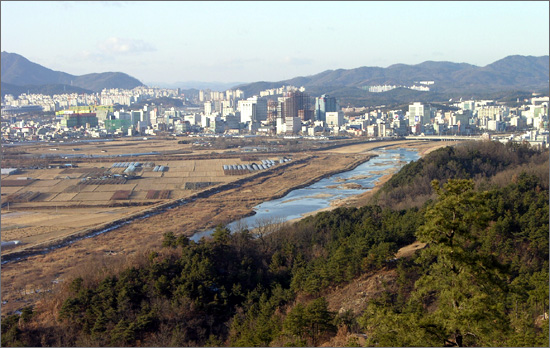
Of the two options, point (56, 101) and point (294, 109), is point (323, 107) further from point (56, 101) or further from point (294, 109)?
point (56, 101)

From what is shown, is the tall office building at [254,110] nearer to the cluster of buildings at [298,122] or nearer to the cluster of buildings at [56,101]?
the cluster of buildings at [298,122]

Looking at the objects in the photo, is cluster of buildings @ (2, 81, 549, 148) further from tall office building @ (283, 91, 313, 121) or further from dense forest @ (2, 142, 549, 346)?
dense forest @ (2, 142, 549, 346)

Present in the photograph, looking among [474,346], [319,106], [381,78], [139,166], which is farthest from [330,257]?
[381,78]

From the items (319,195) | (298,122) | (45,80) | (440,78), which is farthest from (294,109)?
(45,80)

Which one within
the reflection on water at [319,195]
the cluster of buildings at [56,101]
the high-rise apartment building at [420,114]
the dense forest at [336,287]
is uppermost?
the cluster of buildings at [56,101]

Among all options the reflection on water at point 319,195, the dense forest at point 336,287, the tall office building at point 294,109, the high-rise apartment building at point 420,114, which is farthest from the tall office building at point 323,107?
the dense forest at point 336,287

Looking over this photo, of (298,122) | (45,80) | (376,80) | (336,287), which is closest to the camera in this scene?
(336,287)
